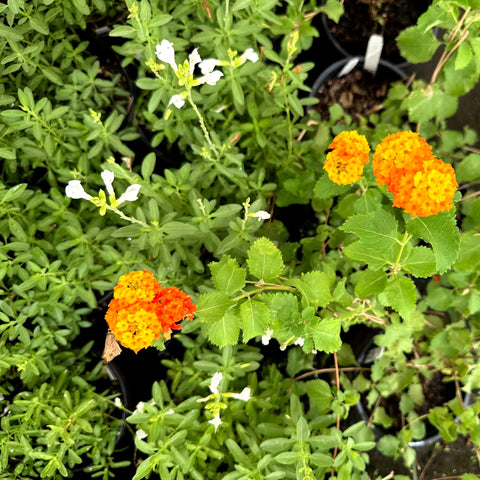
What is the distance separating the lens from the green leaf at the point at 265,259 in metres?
1.37

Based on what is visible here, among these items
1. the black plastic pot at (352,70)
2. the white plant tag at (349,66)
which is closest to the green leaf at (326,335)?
the black plastic pot at (352,70)

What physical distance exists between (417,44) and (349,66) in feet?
1.95

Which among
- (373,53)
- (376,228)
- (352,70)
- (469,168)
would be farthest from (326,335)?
(352,70)

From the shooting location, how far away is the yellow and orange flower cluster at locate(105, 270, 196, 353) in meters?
1.17

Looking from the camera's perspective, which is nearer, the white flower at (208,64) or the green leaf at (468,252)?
the white flower at (208,64)

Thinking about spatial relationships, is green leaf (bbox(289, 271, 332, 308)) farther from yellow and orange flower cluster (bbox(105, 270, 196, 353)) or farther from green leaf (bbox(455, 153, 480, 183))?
green leaf (bbox(455, 153, 480, 183))

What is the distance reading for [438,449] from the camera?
2625 millimetres

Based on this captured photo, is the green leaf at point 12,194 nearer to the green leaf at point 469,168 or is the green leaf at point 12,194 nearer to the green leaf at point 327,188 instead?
the green leaf at point 327,188

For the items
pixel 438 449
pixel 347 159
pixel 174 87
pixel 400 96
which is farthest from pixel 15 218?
pixel 438 449

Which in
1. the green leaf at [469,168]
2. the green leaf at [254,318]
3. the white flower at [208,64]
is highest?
the white flower at [208,64]

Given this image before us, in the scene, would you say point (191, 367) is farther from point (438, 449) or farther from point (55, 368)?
point (438, 449)

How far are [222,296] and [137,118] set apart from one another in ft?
4.68

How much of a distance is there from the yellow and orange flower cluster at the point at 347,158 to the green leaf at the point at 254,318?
459 millimetres

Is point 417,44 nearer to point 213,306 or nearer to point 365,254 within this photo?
point 365,254
